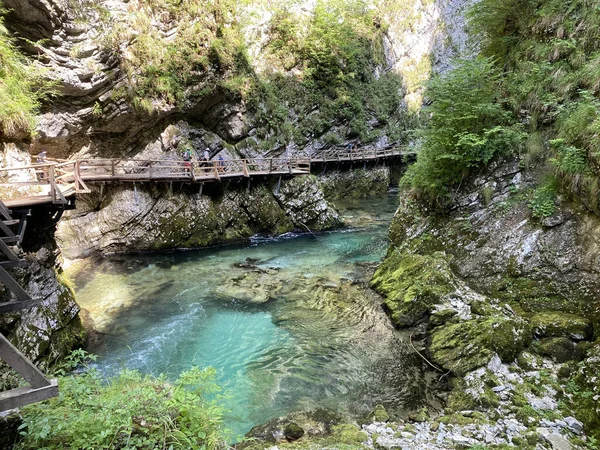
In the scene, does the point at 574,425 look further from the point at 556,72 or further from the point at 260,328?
the point at 556,72

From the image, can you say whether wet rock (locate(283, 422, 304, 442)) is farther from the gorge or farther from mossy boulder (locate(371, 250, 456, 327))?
mossy boulder (locate(371, 250, 456, 327))

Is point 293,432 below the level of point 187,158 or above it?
below

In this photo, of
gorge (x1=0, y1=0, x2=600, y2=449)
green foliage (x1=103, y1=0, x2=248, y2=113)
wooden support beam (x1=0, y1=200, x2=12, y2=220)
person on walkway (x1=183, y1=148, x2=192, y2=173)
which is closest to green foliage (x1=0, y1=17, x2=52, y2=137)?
gorge (x1=0, y1=0, x2=600, y2=449)

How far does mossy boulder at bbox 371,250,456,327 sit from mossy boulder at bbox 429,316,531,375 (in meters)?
1.12

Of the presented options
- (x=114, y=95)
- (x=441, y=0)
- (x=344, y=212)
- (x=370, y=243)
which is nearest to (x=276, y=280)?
(x=370, y=243)

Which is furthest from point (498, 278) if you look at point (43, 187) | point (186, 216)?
point (186, 216)

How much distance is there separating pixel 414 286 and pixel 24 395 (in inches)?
312

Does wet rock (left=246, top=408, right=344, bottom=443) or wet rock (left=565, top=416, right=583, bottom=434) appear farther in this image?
wet rock (left=246, top=408, right=344, bottom=443)

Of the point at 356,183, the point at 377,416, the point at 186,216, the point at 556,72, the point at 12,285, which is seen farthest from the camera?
the point at 356,183

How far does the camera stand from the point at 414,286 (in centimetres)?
877

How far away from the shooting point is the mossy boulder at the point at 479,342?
6.06m

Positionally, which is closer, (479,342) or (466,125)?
(479,342)

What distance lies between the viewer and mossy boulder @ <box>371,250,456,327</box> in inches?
322

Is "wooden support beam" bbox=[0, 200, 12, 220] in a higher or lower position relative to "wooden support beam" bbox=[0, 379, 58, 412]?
higher
